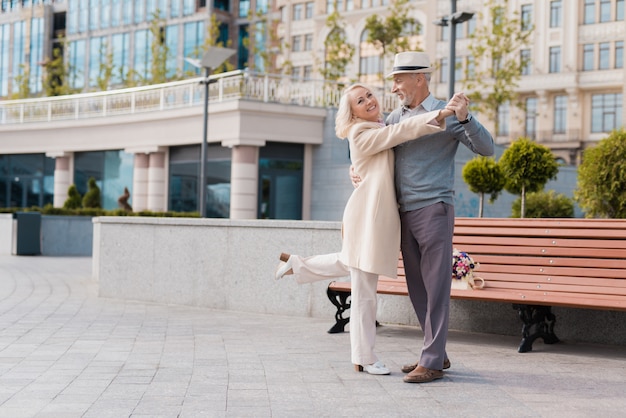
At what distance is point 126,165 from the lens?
3466cm

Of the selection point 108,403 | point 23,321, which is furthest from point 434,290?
point 23,321

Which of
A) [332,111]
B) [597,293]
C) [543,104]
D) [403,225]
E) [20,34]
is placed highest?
[20,34]

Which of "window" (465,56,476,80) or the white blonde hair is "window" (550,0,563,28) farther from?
the white blonde hair

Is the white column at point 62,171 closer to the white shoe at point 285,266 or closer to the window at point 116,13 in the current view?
the white shoe at point 285,266

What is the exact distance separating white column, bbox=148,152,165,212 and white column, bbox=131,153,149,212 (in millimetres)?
363

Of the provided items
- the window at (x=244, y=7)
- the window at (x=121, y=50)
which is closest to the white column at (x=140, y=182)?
the window at (x=244, y=7)

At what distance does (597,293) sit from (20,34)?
8081cm

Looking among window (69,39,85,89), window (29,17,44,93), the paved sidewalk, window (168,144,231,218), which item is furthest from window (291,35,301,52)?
the paved sidewalk

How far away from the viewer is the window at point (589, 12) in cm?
5288

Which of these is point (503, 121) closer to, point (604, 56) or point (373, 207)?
point (604, 56)

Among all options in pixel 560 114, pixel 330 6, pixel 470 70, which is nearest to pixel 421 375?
pixel 470 70

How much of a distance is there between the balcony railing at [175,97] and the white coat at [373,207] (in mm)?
19252

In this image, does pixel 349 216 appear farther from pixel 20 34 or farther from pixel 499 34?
pixel 20 34

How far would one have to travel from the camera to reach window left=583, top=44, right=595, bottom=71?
53.0 m
